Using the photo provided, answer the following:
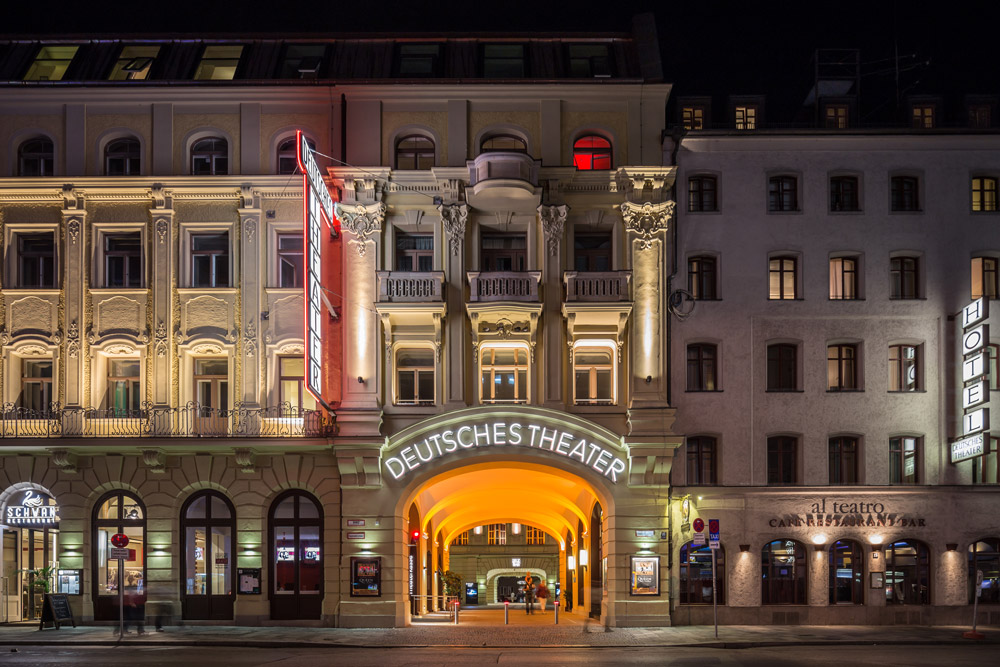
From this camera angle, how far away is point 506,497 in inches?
1996

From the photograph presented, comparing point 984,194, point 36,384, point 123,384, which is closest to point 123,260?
point 123,384

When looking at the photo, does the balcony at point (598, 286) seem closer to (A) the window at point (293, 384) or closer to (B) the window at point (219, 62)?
(A) the window at point (293, 384)

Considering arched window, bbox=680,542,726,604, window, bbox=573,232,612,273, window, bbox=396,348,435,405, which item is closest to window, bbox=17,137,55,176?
window, bbox=396,348,435,405

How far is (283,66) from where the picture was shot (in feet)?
128

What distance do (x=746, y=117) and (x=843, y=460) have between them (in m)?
12.1

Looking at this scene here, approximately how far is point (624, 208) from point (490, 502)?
2104 cm

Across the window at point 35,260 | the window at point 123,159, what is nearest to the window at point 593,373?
the window at point 123,159

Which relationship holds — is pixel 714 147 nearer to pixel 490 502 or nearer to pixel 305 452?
pixel 305 452

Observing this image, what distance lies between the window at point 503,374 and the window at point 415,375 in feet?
5.56

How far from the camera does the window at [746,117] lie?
1551 inches

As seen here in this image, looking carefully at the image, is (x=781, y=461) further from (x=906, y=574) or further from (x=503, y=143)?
(x=503, y=143)

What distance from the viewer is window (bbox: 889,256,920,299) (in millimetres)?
37656

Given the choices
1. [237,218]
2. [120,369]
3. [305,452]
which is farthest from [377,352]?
[120,369]

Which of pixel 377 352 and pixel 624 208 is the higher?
pixel 624 208
